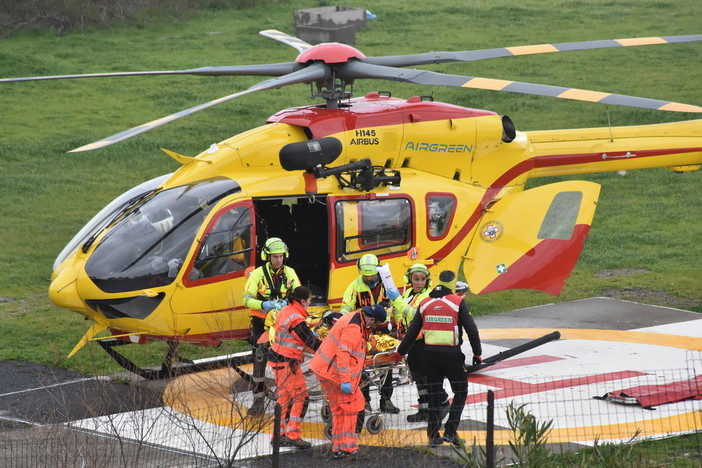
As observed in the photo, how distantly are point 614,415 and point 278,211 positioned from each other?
4.47 m

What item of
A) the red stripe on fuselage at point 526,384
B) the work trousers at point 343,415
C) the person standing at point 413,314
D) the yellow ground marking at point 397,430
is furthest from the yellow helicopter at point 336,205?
the work trousers at point 343,415

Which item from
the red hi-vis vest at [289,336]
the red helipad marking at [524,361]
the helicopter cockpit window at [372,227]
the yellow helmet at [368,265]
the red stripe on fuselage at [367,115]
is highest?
the red stripe on fuselage at [367,115]

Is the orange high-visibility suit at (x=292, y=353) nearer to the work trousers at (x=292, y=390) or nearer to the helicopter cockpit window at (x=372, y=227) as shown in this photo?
the work trousers at (x=292, y=390)

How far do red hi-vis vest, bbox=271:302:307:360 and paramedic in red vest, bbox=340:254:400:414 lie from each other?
114 cm

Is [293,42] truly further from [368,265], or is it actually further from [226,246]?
[368,265]

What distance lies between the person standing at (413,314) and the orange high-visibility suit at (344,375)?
895mm

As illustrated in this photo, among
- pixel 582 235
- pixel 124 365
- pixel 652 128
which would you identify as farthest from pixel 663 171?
pixel 124 365

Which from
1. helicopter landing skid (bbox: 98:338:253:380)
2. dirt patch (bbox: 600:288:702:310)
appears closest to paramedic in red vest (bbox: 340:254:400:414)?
helicopter landing skid (bbox: 98:338:253:380)

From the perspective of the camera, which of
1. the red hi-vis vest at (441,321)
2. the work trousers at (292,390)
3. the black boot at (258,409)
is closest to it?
the black boot at (258,409)

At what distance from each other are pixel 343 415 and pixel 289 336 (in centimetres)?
94

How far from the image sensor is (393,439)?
10.2 meters

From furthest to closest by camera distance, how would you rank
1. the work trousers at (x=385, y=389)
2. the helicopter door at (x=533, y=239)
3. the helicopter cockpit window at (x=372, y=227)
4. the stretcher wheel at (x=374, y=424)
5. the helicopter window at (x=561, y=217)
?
the helicopter window at (x=561, y=217) < the helicopter door at (x=533, y=239) < the helicopter cockpit window at (x=372, y=227) < the work trousers at (x=385, y=389) < the stretcher wheel at (x=374, y=424)

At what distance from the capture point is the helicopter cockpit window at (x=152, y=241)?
1128cm

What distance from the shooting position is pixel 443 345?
10.4m
